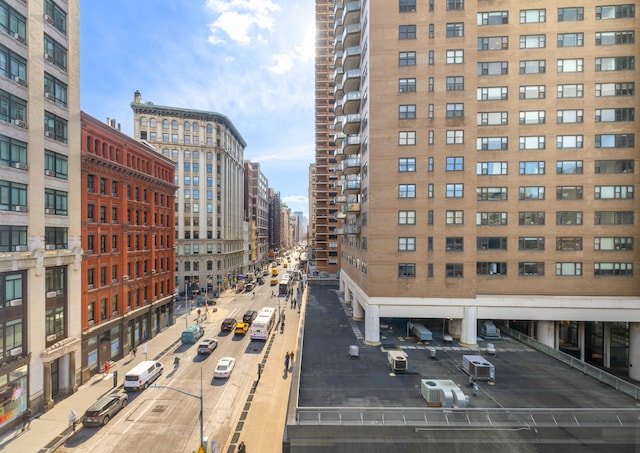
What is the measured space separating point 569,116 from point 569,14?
38.8 ft

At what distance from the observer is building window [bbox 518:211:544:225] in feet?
118

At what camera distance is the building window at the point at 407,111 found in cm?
3484

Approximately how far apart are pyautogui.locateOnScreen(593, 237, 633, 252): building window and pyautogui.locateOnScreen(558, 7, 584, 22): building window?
25670 mm

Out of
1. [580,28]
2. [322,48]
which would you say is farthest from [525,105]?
[322,48]

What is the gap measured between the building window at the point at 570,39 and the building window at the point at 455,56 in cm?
1245

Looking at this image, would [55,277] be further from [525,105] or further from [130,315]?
[525,105]

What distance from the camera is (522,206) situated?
3609 cm

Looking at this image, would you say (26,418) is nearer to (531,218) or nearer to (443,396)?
(443,396)

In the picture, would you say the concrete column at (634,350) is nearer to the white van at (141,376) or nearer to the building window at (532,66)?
the building window at (532,66)

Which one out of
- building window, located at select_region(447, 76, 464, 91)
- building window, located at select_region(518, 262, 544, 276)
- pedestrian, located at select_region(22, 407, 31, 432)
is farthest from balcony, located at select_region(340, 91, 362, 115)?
pedestrian, located at select_region(22, 407, 31, 432)

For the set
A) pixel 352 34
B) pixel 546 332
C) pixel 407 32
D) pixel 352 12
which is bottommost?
pixel 546 332

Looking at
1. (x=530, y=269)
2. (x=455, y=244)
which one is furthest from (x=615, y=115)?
(x=455, y=244)

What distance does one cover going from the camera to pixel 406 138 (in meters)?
34.9

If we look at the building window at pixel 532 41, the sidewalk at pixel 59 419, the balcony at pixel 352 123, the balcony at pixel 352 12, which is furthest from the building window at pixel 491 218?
the sidewalk at pixel 59 419
